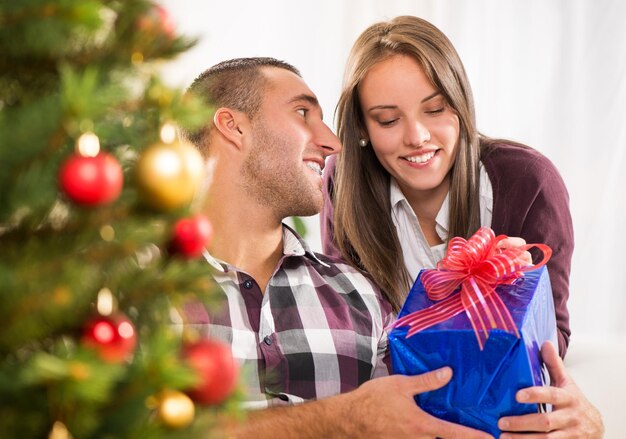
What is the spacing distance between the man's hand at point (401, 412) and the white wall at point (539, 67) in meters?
2.09

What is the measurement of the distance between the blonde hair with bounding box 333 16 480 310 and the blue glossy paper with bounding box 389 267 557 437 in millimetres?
570

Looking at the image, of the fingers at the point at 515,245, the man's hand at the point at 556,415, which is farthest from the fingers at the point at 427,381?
the fingers at the point at 515,245

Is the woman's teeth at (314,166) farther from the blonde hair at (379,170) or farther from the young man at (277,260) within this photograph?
the blonde hair at (379,170)

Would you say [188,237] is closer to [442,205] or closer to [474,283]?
[474,283]

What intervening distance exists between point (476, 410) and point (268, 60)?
3.32 ft

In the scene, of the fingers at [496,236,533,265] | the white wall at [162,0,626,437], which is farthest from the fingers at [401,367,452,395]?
the white wall at [162,0,626,437]

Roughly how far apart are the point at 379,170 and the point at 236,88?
504mm

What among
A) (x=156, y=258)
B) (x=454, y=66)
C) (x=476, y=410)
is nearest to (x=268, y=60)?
(x=454, y=66)

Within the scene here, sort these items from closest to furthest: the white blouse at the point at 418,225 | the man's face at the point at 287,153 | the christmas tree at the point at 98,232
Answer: the christmas tree at the point at 98,232 < the man's face at the point at 287,153 < the white blouse at the point at 418,225

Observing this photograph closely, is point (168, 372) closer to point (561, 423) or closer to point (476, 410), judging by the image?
point (476, 410)

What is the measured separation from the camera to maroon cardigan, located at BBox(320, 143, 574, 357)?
187 centimetres

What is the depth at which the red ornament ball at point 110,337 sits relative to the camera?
575 mm

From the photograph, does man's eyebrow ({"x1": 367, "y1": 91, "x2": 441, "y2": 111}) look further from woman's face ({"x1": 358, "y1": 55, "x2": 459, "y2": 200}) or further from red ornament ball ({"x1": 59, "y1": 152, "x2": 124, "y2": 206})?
red ornament ball ({"x1": 59, "y1": 152, "x2": 124, "y2": 206})

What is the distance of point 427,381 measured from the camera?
4.21 ft
